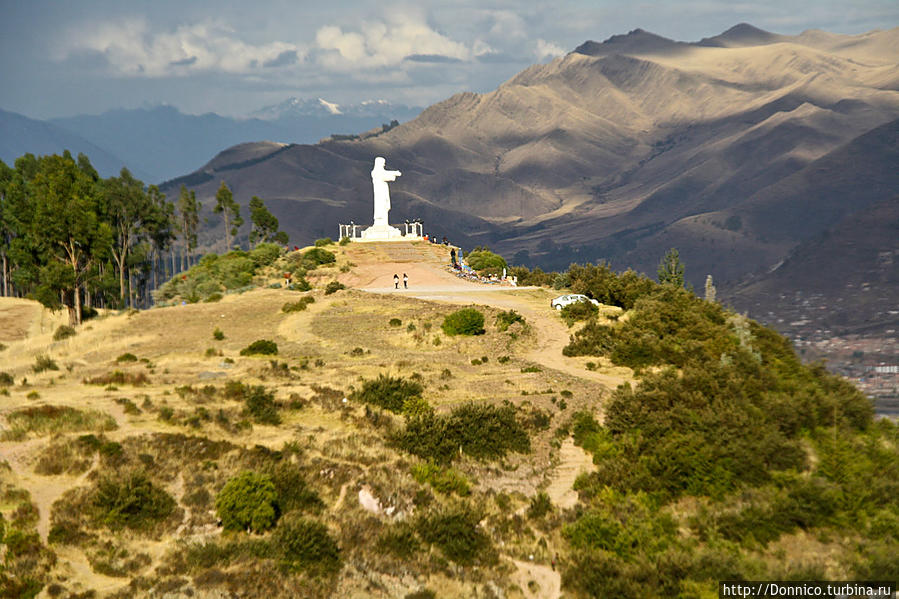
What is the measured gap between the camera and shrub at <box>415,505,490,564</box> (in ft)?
63.4

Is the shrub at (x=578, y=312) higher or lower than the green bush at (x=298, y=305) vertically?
lower

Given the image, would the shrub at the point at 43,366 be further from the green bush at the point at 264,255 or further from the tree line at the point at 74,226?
→ the green bush at the point at 264,255

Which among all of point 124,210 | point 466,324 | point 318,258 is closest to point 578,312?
point 466,324

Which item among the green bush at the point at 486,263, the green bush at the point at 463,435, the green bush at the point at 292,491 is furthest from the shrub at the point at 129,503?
the green bush at the point at 486,263

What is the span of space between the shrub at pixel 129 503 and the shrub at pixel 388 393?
9.61 m

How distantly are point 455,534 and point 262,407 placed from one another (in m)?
9.97

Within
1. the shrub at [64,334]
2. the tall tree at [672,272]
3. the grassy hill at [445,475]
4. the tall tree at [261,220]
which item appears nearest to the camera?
the grassy hill at [445,475]

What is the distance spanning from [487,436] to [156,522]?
1096 cm

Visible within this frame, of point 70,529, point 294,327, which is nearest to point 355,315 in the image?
point 294,327

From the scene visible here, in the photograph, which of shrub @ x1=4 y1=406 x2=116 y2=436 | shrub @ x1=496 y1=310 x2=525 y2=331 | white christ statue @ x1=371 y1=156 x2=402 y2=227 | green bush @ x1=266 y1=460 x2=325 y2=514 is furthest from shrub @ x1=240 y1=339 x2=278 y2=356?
white christ statue @ x1=371 y1=156 x2=402 y2=227

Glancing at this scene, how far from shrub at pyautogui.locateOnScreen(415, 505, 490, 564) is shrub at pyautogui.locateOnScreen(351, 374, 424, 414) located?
26.1ft

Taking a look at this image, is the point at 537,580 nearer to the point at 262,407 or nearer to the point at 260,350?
the point at 262,407

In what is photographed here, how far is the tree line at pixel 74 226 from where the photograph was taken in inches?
2172

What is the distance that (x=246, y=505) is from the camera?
19.5 m
